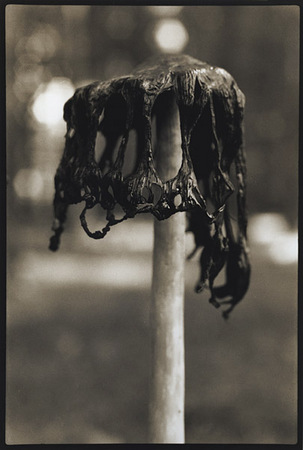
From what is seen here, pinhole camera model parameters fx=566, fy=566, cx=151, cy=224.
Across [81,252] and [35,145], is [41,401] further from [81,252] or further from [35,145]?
[81,252]

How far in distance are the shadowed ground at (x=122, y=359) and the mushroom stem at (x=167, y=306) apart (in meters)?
0.35

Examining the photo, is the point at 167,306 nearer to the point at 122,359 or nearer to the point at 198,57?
the point at 122,359

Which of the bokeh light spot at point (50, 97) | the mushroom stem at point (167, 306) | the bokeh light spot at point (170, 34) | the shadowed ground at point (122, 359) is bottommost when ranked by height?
the shadowed ground at point (122, 359)

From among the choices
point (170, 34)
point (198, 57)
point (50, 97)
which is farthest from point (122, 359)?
point (198, 57)

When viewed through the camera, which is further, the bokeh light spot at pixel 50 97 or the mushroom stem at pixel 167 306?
the bokeh light spot at pixel 50 97

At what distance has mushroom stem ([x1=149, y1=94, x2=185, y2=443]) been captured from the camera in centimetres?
88

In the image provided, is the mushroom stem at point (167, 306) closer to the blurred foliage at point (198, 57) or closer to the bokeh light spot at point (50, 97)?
the blurred foliage at point (198, 57)

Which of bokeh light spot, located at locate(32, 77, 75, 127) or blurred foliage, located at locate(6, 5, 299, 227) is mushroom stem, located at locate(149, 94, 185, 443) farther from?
bokeh light spot, located at locate(32, 77, 75, 127)

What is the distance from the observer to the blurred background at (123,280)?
73.6 inches

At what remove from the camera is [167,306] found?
2.93 feet

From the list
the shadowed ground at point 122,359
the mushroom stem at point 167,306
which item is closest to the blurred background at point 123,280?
the shadowed ground at point 122,359

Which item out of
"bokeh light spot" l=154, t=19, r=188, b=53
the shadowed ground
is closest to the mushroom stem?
the shadowed ground

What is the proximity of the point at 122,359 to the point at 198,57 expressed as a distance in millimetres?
3912

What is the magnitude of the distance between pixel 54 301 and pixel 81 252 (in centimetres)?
187
